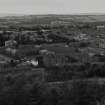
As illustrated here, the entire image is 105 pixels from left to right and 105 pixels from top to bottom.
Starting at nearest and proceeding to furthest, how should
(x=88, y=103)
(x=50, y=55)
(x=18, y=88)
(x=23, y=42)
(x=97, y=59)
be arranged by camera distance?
(x=18, y=88), (x=88, y=103), (x=50, y=55), (x=97, y=59), (x=23, y=42)

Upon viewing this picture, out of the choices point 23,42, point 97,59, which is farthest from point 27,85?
point 23,42

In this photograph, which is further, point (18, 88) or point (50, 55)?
point (50, 55)

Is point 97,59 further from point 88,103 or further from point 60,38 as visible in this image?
point 60,38

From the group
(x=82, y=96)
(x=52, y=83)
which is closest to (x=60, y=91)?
(x=52, y=83)

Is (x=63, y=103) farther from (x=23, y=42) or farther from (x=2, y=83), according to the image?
(x=23, y=42)

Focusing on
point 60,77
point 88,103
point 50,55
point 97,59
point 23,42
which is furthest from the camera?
point 23,42

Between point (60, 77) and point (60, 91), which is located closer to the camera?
point (60, 91)

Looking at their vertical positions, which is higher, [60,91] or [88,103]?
[60,91]

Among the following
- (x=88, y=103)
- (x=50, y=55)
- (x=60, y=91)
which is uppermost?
(x=50, y=55)

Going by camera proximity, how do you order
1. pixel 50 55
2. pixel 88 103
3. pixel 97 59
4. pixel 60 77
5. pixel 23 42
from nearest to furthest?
pixel 88 103 < pixel 60 77 < pixel 50 55 < pixel 97 59 < pixel 23 42
